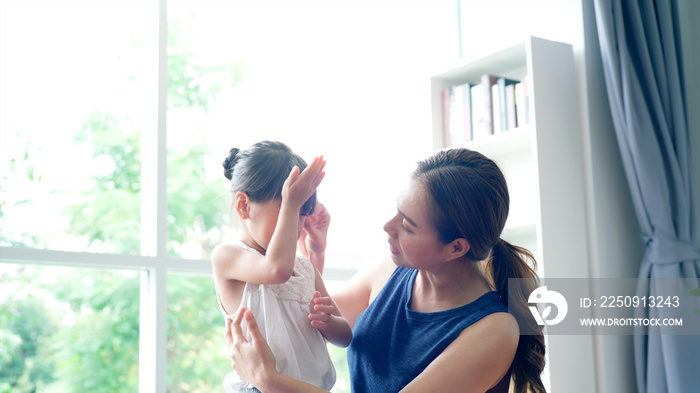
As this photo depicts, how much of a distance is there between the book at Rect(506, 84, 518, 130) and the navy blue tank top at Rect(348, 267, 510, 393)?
60.8 inches

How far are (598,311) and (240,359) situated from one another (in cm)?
179

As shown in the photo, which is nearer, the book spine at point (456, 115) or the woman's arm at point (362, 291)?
the woman's arm at point (362, 291)

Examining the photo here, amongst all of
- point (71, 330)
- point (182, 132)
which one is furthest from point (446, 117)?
point (71, 330)

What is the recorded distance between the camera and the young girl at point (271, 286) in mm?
1452

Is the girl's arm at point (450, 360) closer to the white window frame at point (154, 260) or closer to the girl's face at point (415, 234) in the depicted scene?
the girl's face at point (415, 234)

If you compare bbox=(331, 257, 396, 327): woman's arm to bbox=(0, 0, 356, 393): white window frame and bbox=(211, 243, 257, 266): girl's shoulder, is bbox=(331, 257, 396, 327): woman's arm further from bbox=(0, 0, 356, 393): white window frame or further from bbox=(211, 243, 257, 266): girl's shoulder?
bbox=(0, 0, 356, 393): white window frame

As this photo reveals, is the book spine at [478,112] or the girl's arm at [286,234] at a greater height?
the book spine at [478,112]

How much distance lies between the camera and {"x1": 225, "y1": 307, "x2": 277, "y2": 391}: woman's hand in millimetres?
1314

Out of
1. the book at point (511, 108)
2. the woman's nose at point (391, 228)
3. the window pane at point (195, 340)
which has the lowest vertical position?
the window pane at point (195, 340)

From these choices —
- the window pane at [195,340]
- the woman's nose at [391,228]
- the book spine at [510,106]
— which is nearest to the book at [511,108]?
the book spine at [510,106]

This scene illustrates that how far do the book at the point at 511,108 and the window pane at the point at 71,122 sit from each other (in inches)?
136

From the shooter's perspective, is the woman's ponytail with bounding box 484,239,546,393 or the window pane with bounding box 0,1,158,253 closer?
the woman's ponytail with bounding box 484,239,546,393

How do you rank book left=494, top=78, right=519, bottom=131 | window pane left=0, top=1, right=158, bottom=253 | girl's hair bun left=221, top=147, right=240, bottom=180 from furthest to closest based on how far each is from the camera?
window pane left=0, top=1, right=158, bottom=253 → book left=494, top=78, right=519, bottom=131 → girl's hair bun left=221, top=147, right=240, bottom=180

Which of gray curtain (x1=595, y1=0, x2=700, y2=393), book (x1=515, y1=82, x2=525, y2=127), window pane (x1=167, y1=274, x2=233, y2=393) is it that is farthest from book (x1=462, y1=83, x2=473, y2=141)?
window pane (x1=167, y1=274, x2=233, y2=393)
